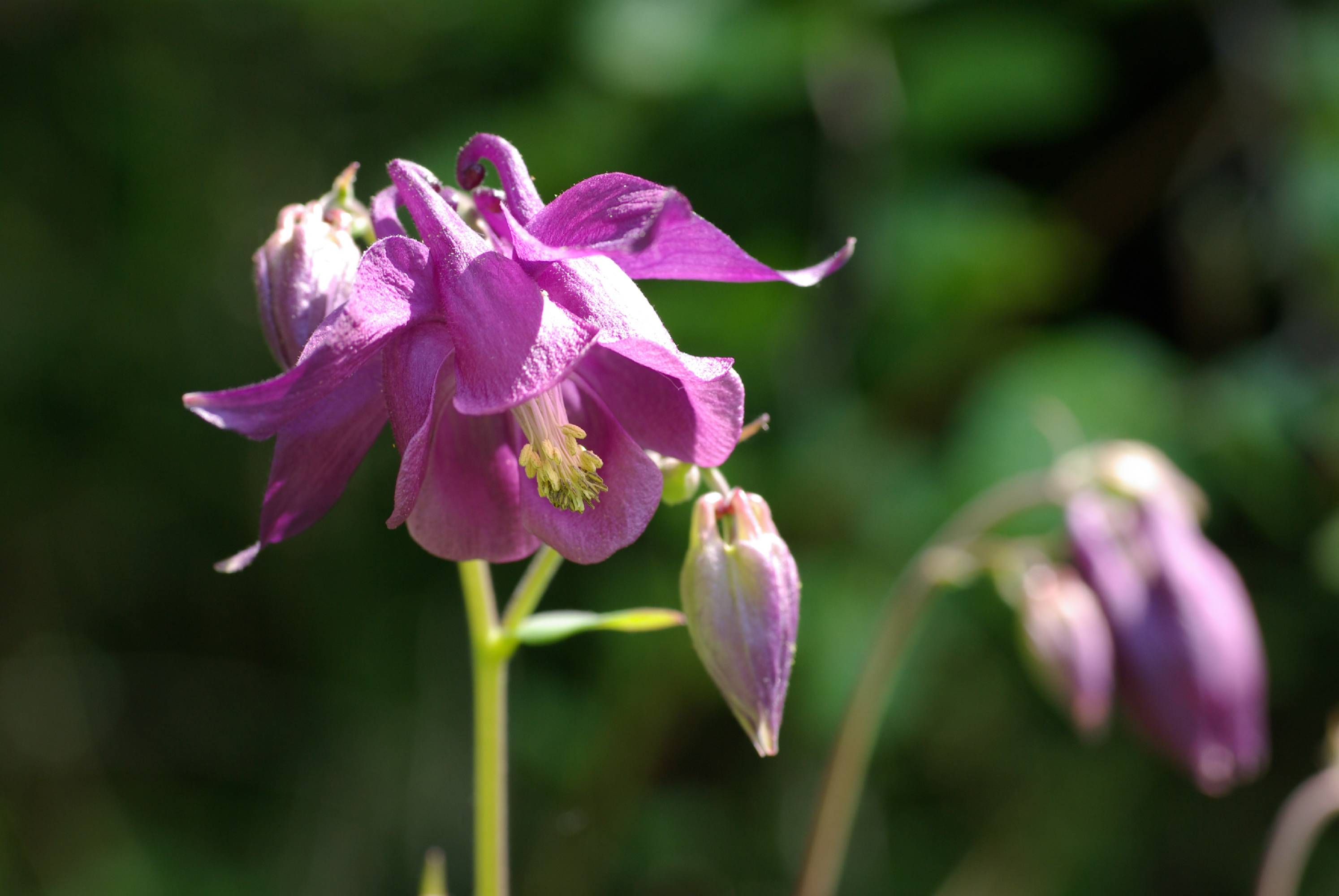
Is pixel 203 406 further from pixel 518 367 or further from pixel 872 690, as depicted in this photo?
pixel 872 690

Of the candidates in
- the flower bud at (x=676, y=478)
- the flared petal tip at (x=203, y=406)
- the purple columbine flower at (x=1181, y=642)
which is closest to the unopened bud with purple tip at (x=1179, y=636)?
the purple columbine flower at (x=1181, y=642)

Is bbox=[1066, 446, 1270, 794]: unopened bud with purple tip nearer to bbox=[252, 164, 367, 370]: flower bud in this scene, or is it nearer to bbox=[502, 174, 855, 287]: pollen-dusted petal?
bbox=[502, 174, 855, 287]: pollen-dusted petal

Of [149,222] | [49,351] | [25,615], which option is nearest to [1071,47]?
[149,222]

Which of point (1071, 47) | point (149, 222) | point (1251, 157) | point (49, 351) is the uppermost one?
point (1071, 47)

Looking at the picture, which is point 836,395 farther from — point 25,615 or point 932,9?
point 25,615

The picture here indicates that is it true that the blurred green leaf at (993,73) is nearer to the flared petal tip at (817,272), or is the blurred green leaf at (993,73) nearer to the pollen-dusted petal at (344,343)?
the flared petal tip at (817,272)
